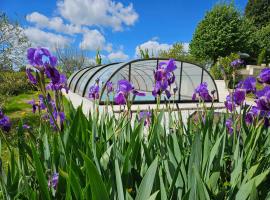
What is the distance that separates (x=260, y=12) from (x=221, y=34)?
76.1 ft

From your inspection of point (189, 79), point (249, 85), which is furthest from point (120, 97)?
point (189, 79)

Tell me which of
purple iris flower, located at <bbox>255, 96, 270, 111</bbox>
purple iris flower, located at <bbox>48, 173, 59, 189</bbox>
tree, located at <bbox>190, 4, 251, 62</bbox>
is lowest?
purple iris flower, located at <bbox>48, 173, 59, 189</bbox>

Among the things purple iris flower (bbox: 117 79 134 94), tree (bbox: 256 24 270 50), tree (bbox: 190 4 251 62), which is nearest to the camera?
purple iris flower (bbox: 117 79 134 94)

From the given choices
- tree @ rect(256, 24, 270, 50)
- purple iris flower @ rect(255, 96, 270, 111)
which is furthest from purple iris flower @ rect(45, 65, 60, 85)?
tree @ rect(256, 24, 270, 50)

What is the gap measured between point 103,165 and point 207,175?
0.50m

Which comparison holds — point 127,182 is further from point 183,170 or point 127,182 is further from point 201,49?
point 201,49

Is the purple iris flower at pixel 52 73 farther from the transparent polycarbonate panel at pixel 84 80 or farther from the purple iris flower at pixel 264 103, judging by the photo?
the transparent polycarbonate panel at pixel 84 80

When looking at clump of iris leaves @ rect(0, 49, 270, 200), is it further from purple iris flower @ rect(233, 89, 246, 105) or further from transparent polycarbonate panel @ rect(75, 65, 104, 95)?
transparent polycarbonate panel @ rect(75, 65, 104, 95)

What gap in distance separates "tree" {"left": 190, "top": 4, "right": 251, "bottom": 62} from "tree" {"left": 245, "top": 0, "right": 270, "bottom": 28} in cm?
1887

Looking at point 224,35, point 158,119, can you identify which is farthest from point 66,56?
point 158,119

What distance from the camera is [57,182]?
1.27 m

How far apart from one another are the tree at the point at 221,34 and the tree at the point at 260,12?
18875 millimetres

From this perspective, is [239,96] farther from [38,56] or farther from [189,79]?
[189,79]

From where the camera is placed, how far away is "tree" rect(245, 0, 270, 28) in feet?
135
